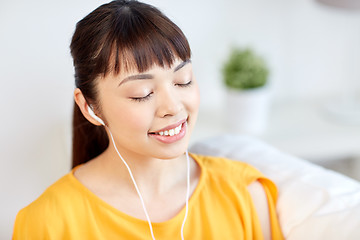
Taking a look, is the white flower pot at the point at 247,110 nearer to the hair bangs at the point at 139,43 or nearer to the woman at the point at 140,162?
the woman at the point at 140,162

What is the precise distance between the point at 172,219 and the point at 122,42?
429 millimetres

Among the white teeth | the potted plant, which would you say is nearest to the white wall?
the potted plant

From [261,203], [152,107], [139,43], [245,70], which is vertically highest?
[139,43]

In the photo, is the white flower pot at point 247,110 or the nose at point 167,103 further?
the white flower pot at point 247,110

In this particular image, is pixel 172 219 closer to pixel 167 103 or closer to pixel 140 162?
pixel 140 162

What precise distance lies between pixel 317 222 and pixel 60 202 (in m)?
0.59

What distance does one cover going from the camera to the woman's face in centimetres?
96

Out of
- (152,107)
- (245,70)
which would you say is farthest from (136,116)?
(245,70)

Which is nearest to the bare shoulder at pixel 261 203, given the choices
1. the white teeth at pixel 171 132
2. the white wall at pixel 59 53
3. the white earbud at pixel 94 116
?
the white teeth at pixel 171 132

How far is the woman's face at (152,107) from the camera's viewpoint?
96cm

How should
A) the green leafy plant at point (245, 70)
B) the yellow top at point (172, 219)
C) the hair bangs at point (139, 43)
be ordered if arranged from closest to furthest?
the hair bangs at point (139, 43), the yellow top at point (172, 219), the green leafy plant at point (245, 70)

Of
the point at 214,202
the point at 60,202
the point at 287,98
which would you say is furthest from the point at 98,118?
the point at 287,98

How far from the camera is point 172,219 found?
1115 millimetres

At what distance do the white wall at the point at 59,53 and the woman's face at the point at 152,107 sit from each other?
295mm
